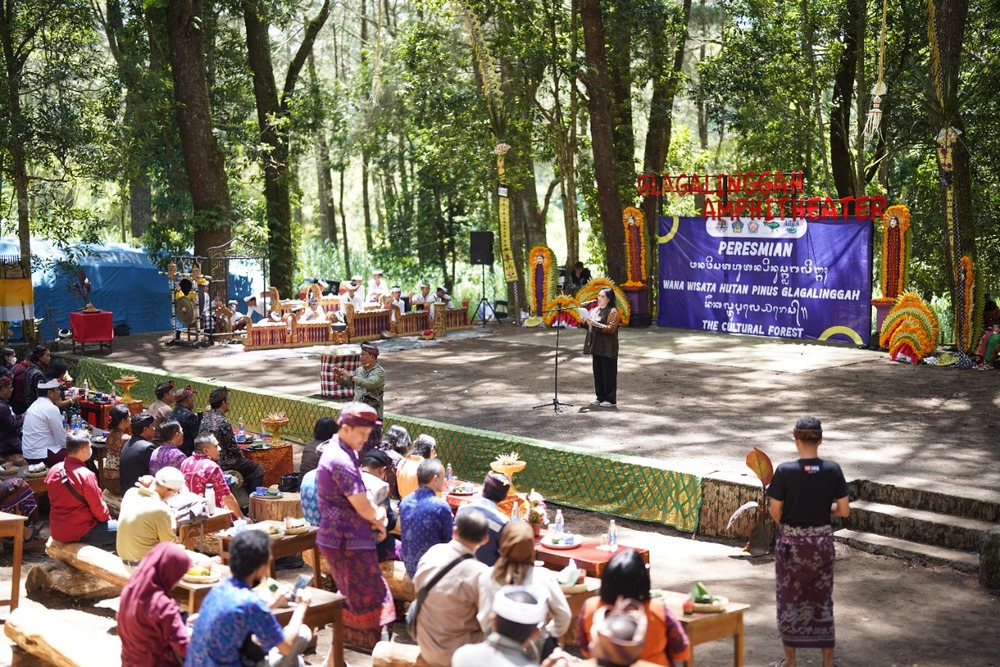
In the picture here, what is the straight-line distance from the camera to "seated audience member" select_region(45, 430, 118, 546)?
8102 mm

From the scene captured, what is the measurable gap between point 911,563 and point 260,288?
22.2 metres

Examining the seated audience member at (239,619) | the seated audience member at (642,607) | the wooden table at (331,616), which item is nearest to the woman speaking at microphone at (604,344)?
the wooden table at (331,616)

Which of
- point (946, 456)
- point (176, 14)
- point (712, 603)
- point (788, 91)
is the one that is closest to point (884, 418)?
point (946, 456)

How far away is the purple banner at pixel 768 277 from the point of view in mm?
19047

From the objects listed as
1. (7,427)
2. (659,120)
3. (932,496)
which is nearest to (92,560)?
(7,427)

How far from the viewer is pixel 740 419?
13.2 metres

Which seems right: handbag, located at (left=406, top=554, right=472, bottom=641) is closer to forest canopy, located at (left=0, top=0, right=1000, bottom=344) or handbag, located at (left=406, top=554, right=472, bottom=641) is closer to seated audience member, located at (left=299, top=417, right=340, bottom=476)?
seated audience member, located at (left=299, top=417, right=340, bottom=476)

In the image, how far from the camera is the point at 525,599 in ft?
14.9

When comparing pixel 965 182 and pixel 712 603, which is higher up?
pixel 965 182

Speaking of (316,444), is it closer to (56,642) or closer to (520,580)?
(56,642)

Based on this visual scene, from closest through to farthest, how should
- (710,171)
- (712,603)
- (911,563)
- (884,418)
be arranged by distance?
1. (712,603)
2. (911,563)
3. (884,418)
4. (710,171)

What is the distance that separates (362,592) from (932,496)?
207 inches

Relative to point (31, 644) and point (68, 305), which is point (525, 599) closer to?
point (31, 644)

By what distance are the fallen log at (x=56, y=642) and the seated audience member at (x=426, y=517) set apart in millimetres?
1754
